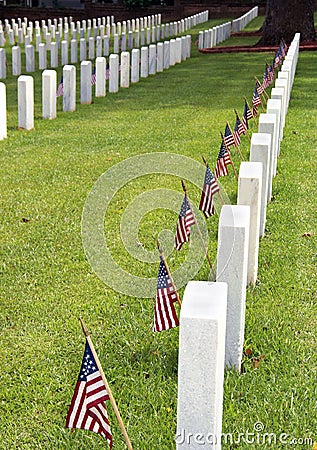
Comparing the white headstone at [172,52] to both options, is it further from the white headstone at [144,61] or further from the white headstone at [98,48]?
the white headstone at [98,48]

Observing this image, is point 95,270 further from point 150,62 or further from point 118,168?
point 150,62

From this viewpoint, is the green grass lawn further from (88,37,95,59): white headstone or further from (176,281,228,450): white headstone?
(88,37,95,59): white headstone

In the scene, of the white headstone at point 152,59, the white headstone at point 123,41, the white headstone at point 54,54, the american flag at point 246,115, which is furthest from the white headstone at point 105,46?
the american flag at point 246,115

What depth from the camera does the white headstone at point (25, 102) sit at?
448 inches

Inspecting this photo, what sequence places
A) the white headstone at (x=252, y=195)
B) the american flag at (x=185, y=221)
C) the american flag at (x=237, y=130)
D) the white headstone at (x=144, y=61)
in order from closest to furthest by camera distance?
the american flag at (x=185, y=221), the white headstone at (x=252, y=195), the american flag at (x=237, y=130), the white headstone at (x=144, y=61)

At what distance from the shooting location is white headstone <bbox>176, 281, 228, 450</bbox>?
2805 mm

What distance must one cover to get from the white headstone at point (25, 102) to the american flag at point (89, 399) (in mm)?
8667

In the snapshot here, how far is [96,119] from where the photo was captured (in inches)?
497

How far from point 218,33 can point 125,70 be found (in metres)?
12.5

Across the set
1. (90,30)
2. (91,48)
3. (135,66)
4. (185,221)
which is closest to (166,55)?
(135,66)

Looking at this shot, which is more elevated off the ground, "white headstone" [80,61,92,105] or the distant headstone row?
"white headstone" [80,61,92,105]

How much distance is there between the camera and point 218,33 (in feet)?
92.5

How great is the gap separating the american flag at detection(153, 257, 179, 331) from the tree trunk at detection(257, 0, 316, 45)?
814 inches

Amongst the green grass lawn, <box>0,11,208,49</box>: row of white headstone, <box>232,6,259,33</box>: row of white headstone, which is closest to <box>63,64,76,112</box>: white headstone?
the green grass lawn
